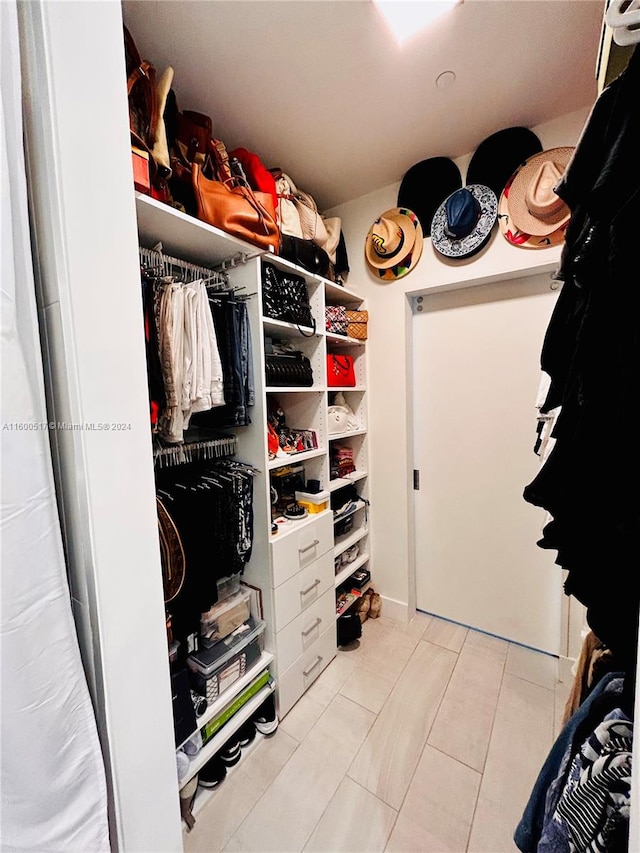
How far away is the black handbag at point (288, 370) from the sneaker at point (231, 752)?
1513 millimetres

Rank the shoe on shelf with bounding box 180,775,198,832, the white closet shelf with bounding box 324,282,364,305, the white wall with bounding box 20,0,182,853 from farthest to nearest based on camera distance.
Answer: the white closet shelf with bounding box 324,282,364,305, the shoe on shelf with bounding box 180,775,198,832, the white wall with bounding box 20,0,182,853

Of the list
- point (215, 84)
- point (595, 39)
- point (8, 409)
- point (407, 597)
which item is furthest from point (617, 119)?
point (407, 597)

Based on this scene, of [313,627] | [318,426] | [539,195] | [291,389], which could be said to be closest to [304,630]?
[313,627]

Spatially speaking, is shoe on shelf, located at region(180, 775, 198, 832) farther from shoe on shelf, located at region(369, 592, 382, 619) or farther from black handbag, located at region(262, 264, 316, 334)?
black handbag, located at region(262, 264, 316, 334)

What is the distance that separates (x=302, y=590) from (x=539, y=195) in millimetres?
2139

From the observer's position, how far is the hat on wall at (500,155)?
1.55 metres

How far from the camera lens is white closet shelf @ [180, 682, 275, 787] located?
1163mm

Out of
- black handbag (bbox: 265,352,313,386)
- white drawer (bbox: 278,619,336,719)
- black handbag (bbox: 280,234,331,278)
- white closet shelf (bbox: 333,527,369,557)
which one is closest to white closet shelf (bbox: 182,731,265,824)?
white drawer (bbox: 278,619,336,719)

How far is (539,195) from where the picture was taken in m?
1.50

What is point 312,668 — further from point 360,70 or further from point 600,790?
point 360,70

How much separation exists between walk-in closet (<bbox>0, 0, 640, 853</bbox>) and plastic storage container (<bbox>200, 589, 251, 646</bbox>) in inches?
0.4

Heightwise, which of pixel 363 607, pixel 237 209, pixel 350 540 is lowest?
pixel 363 607

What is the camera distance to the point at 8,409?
0.56 meters

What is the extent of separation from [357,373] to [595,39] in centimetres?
161
